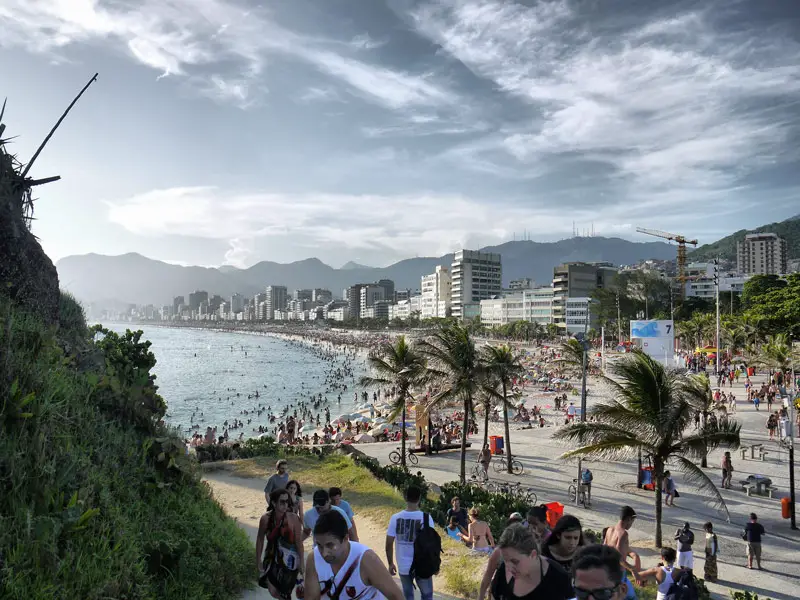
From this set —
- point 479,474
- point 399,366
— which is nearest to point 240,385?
point 399,366

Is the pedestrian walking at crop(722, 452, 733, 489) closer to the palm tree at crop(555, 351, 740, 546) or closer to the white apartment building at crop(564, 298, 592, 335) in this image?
the palm tree at crop(555, 351, 740, 546)

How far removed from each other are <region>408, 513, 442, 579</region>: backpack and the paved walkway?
7.41 metres

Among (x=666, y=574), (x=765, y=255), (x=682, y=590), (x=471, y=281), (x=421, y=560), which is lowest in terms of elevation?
(x=682, y=590)

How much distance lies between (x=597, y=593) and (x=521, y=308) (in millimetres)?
120440

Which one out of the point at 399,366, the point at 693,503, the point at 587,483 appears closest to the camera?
the point at 587,483

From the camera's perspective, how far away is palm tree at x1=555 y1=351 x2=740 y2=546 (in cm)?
1020

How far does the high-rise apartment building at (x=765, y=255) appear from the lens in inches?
6683

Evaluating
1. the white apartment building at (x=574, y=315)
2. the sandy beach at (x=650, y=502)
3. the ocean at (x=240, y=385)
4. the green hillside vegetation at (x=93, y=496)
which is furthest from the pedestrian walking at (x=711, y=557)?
the white apartment building at (x=574, y=315)

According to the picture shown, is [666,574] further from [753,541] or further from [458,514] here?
[753,541]

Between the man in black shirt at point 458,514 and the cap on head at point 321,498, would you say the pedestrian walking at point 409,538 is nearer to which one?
the cap on head at point 321,498

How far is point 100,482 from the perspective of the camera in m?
4.98

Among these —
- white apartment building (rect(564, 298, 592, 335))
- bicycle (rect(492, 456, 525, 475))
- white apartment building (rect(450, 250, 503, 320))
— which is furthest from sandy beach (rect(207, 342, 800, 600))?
white apartment building (rect(450, 250, 503, 320))

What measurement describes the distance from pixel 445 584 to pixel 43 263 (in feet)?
26.8

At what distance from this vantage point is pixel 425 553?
182 inches
